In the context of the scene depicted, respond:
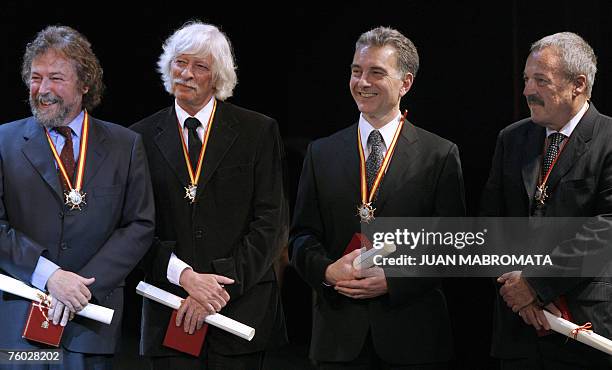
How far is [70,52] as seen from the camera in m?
3.81

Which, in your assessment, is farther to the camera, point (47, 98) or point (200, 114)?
point (200, 114)

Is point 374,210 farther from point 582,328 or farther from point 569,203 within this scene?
point 582,328

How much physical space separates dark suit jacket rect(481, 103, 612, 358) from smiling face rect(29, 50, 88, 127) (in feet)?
5.79

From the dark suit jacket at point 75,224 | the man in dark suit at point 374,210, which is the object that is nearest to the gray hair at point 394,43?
the man in dark suit at point 374,210

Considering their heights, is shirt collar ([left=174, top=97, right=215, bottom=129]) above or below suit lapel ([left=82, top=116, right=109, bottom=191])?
above

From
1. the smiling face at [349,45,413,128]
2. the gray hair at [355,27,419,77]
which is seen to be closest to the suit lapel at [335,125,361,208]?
the smiling face at [349,45,413,128]

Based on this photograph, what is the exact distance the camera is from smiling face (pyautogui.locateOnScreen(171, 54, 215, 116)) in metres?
3.98

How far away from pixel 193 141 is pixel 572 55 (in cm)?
159

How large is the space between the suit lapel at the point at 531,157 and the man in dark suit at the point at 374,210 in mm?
265

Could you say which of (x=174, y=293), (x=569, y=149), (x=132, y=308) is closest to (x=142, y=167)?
(x=174, y=293)

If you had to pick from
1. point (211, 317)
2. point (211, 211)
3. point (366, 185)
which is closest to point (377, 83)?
point (366, 185)

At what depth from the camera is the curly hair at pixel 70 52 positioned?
12.4 feet

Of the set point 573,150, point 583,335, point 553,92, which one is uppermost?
point 553,92

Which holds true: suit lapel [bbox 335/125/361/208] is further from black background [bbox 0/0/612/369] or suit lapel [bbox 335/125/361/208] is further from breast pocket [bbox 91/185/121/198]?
black background [bbox 0/0/612/369]
